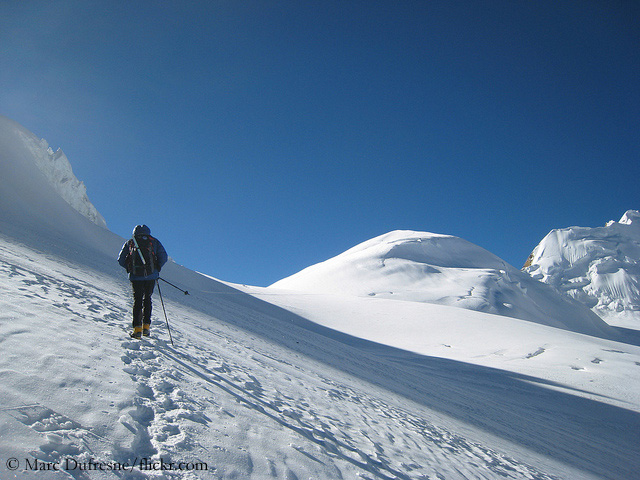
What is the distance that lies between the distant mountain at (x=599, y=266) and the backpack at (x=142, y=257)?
17373cm

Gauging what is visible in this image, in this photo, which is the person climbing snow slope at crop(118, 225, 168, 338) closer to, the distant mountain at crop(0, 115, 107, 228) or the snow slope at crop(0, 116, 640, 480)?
the snow slope at crop(0, 116, 640, 480)

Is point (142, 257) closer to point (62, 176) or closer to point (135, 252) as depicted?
point (135, 252)

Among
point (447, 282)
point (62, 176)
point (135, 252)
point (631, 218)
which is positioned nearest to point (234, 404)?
point (135, 252)

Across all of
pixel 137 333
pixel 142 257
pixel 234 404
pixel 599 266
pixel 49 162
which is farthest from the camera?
pixel 599 266

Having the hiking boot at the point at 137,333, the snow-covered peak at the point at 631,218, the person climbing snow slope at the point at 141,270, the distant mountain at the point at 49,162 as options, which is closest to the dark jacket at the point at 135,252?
the person climbing snow slope at the point at 141,270

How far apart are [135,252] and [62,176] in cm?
6535

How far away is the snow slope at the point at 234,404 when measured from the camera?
311 cm

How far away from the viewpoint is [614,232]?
565ft

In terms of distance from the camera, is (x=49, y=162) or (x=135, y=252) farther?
(x=49, y=162)

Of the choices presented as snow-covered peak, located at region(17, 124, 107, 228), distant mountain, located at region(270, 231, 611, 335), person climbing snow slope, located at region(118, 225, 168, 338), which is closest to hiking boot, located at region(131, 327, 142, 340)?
person climbing snow slope, located at region(118, 225, 168, 338)

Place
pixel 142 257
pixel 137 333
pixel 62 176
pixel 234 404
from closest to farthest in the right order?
pixel 234 404 < pixel 137 333 < pixel 142 257 < pixel 62 176

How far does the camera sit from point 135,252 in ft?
21.6

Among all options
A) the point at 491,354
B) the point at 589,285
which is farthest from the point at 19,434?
the point at 589,285

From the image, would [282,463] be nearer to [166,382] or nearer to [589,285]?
[166,382]
